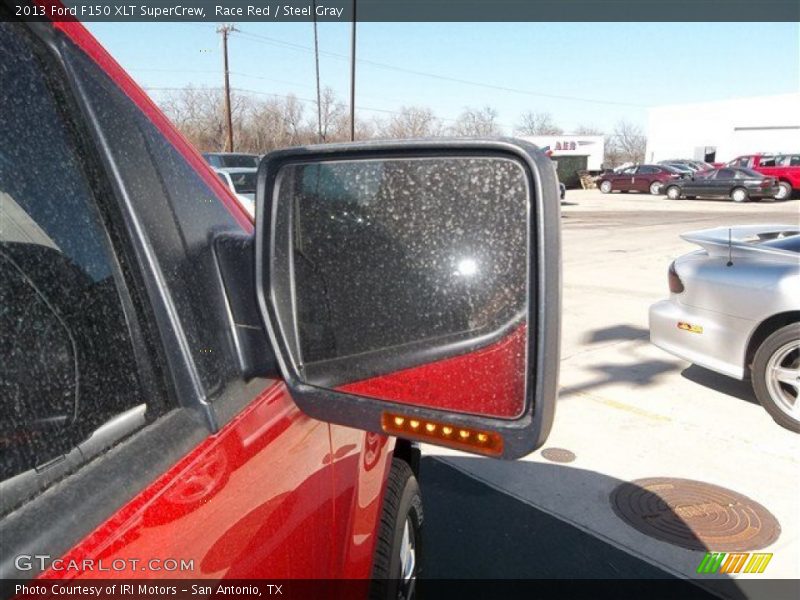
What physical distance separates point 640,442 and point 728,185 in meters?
27.8

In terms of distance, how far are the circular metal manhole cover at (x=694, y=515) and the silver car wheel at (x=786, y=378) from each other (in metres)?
1.14

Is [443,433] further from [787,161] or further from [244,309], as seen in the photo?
[787,161]

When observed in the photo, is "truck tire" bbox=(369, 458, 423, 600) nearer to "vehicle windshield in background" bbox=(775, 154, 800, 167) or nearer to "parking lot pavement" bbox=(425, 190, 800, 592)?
"parking lot pavement" bbox=(425, 190, 800, 592)

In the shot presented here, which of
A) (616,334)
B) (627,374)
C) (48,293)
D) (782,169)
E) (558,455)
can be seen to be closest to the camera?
(48,293)

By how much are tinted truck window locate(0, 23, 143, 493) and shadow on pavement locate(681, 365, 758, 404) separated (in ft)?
16.5

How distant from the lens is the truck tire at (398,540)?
1930 mm

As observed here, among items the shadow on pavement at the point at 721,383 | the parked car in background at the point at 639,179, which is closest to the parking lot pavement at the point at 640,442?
the shadow on pavement at the point at 721,383

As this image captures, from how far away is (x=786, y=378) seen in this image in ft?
14.4

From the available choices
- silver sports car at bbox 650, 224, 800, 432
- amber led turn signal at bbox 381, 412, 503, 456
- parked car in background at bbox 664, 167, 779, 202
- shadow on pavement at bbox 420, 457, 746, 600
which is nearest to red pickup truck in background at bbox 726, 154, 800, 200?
parked car in background at bbox 664, 167, 779, 202

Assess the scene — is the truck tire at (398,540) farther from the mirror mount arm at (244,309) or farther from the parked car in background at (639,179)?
the parked car in background at (639,179)

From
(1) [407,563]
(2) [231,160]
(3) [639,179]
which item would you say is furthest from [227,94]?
(1) [407,563]

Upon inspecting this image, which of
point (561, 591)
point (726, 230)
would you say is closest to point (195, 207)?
point (561, 591)

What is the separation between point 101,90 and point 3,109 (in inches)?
6.4

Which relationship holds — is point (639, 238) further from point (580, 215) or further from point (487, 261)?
point (487, 261)
